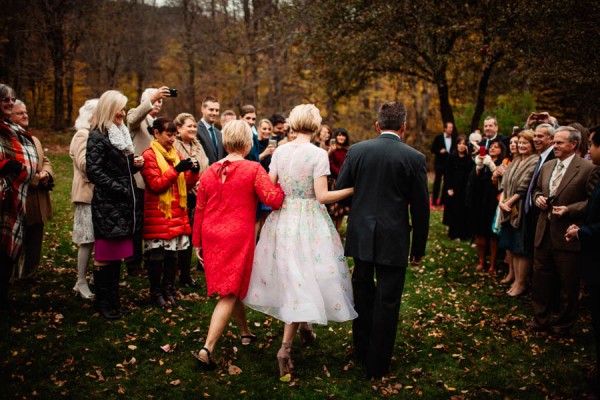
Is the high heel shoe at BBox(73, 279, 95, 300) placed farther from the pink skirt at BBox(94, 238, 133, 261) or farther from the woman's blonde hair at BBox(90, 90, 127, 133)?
the woman's blonde hair at BBox(90, 90, 127, 133)

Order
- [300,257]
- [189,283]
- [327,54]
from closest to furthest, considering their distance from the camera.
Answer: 1. [300,257]
2. [189,283]
3. [327,54]

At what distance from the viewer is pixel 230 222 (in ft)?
14.3

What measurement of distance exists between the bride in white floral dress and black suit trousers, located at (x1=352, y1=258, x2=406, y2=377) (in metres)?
0.14

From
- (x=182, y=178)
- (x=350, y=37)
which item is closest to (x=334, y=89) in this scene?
(x=350, y=37)

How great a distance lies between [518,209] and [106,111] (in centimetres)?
570

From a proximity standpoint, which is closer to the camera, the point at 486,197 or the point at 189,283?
the point at 189,283

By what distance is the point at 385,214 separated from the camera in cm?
409

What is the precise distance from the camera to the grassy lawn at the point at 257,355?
4.11 meters

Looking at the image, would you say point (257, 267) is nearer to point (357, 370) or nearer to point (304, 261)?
point (304, 261)

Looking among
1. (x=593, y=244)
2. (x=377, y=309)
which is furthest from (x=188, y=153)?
(x=593, y=244)

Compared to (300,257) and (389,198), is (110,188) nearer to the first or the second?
(300,257)

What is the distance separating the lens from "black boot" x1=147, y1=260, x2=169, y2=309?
5.57 meters

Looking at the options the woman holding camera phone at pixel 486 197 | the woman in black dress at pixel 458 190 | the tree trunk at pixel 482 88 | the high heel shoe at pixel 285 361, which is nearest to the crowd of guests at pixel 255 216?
the high heel shoe at pixel 285 361

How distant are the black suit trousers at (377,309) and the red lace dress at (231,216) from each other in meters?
1.09
